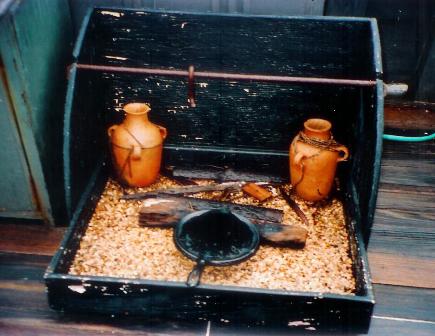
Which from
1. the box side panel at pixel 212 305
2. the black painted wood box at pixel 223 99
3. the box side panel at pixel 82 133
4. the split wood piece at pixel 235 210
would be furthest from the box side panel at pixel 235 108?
the box side panel at pixel 212 305

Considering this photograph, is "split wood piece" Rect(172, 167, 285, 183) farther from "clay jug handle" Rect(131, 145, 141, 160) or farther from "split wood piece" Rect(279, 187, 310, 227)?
"clay jug handle" Rect(131, 145, 141, 160)

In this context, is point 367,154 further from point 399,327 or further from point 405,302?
point 399,327

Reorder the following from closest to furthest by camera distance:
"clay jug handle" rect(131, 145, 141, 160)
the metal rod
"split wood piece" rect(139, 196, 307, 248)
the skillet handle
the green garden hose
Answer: the skillet handle → the metal rod → "split wood piece" rect(139, 196, 307, 248) → "clay jug handle" rect(131, 145, 141, 160) → the green garden hose

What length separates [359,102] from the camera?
2742mm

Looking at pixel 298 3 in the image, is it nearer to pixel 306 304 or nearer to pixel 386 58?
pixel 386 58

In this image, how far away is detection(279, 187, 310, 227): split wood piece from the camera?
105 inches

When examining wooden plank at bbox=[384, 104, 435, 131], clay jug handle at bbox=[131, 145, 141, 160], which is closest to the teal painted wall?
clay jug handle at bbox=[131, 145, 141, 160]

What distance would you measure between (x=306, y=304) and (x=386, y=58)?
8.53 ft

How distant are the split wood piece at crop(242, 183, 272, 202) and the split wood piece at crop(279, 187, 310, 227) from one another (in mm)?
90

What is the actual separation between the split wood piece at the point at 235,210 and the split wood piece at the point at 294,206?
4.4 inches

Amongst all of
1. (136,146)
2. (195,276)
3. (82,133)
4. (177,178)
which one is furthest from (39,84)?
(195,276)

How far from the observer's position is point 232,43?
109 inches

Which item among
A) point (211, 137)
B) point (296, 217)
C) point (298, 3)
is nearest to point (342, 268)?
point (296, 217)

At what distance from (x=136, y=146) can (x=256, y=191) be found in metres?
0.76
